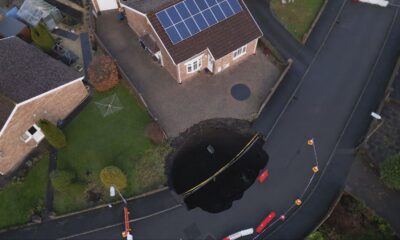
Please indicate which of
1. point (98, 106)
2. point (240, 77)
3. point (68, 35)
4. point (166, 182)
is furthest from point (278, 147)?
point (68, 35)

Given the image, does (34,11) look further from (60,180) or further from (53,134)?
(60,180)

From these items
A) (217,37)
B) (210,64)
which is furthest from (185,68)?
(217,37)

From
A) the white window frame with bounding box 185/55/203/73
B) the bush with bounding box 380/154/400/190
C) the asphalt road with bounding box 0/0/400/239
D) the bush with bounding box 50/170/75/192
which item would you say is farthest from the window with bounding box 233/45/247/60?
the bush with bounding box 50/170/75/192

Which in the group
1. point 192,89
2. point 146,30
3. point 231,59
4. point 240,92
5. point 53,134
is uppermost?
point 146,30

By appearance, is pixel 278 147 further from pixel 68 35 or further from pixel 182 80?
pixel 68 35

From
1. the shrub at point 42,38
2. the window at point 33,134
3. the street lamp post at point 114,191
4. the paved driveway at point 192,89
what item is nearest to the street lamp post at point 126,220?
the street lamp post at point 114,191

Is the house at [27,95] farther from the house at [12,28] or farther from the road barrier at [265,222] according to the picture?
the road barrier at [265,222]
